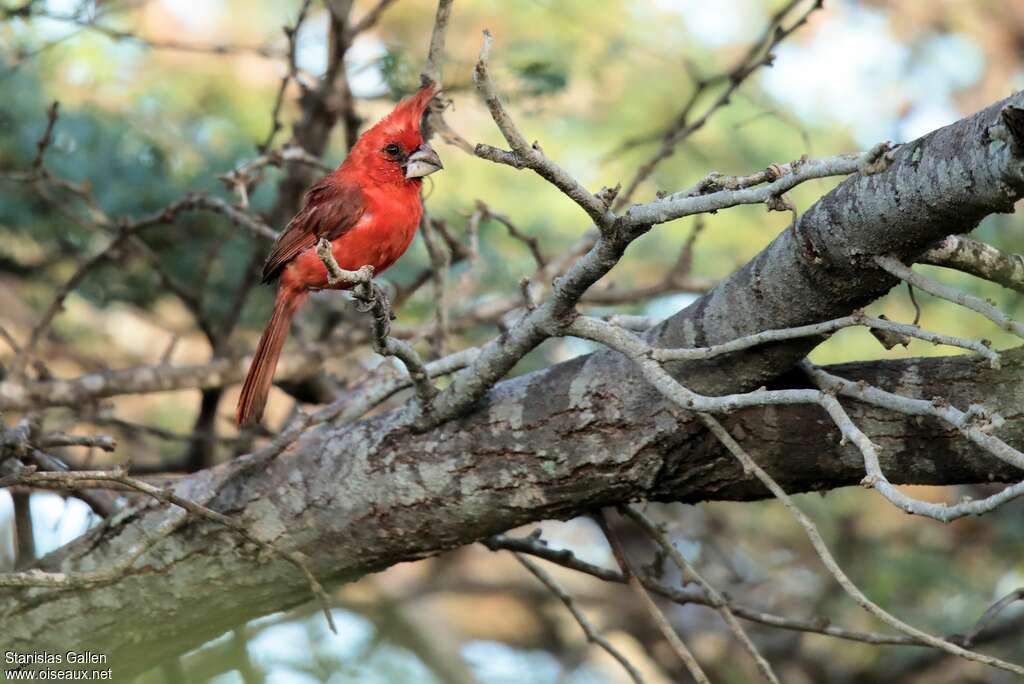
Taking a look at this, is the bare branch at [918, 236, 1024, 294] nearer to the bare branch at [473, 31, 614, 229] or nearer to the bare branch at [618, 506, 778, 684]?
the bare branch at [473, 31, 614, 229]

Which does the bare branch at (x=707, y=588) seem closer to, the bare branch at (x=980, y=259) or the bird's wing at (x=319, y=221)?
the bare branch at (x=980, y=259)

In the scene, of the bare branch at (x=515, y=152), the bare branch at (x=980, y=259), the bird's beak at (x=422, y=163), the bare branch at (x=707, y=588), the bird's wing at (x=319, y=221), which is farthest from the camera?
the bird's beak at (x=422, y=163)

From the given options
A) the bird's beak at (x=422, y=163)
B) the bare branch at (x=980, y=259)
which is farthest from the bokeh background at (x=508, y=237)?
the bare branch at (x=980, y=259)

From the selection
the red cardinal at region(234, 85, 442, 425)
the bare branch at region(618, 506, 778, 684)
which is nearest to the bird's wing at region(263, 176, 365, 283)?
the red cardinal at region(234, 85, 442, 425)

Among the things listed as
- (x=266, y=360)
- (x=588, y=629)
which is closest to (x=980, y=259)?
(x=588, y=629)

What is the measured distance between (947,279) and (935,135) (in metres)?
3.23

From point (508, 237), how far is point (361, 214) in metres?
1.51

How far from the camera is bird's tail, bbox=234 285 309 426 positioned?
11.7 ft

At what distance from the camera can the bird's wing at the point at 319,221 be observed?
380 centimetres

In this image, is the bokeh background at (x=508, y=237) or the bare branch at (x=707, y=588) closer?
the bare branch at (x=707, y=588)

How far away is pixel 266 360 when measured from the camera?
3.69 meters

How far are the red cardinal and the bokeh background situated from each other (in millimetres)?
229

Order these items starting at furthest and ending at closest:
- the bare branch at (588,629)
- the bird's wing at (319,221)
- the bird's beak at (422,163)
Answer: the bird's beak at (422,163), the bird's wing at (319,221), the bare branch at (588,629)

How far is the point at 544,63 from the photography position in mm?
4039
